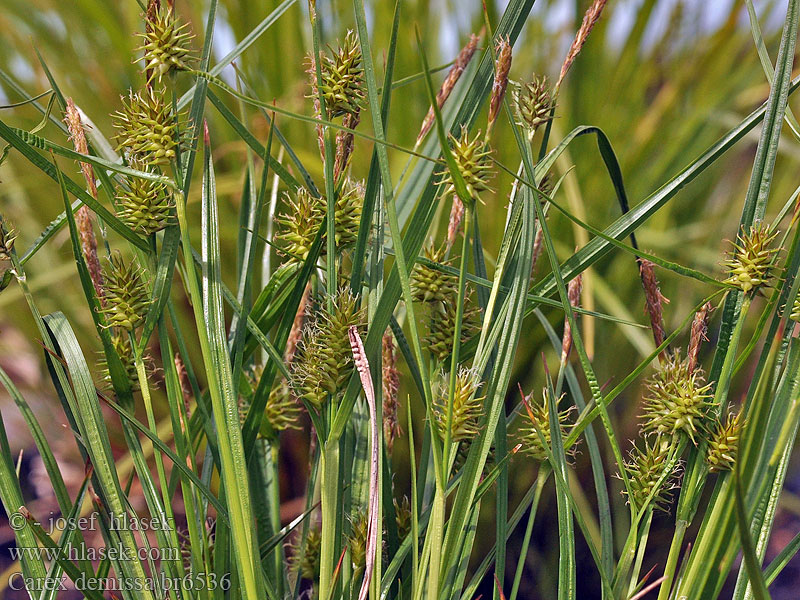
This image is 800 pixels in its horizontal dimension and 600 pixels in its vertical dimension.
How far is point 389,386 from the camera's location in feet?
1.36

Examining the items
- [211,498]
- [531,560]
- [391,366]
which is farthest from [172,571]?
[531,560]

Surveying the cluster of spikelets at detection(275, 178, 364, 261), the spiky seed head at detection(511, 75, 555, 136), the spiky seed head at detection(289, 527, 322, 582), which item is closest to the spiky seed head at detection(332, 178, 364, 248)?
the cluster of spikelets at detection(275, 178, 364, 261)

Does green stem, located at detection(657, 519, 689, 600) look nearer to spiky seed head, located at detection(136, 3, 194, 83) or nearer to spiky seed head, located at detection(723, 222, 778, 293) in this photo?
spiky seed head, located at detection(723, 222, 778, 293)

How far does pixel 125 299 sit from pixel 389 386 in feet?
0.53

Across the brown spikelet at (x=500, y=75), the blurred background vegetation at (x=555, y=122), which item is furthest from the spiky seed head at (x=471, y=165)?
the blurred background vegetation at (x=555, y=122)

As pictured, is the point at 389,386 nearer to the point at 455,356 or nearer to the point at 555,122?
the point at 455,356

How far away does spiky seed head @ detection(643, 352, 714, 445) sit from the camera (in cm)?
34

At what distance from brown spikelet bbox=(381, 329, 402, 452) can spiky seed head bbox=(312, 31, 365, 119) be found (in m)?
0.14

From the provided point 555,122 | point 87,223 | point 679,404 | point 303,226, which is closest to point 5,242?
point 87,223

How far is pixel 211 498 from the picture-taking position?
366 mm

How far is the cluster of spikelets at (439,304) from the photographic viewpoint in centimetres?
38

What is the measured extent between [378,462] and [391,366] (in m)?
0.09

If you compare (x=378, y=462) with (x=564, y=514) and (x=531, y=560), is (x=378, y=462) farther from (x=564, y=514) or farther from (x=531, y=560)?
(x=531, y=560)

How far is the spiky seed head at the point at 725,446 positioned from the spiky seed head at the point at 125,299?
313 mm
